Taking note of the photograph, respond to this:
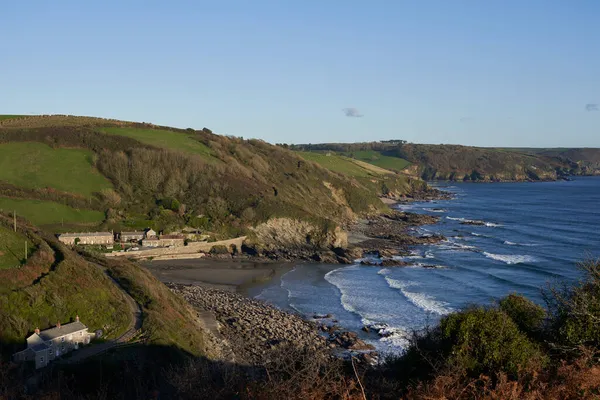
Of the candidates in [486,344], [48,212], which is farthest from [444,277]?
[48,212]

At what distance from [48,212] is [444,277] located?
4396 cm

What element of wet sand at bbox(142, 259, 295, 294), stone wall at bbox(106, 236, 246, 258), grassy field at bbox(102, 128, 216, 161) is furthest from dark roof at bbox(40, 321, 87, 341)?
grassy field at bbox(102, 128, 216, 161)

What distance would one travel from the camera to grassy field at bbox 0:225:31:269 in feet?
108

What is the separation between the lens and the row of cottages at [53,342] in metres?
24.8

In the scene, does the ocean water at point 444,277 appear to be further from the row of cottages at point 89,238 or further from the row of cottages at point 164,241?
the row of cottages at point 89,238

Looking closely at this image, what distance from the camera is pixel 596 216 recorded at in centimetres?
9644

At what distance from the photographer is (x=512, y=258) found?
200ft

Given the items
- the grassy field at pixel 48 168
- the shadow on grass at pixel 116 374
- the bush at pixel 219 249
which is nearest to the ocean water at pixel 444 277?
the bush at pixel 219 249

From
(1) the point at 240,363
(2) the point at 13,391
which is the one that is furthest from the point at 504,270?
Result: (2) the point at 13,391

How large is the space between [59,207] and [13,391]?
53.0 m

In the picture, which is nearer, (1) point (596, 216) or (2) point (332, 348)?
(2) point (332, 348)

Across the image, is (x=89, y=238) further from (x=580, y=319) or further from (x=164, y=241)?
(x=580, y=319)

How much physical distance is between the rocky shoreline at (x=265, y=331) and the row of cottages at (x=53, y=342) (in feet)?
27.5

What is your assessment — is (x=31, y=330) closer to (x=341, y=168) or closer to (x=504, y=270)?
(x=504, y=270)
